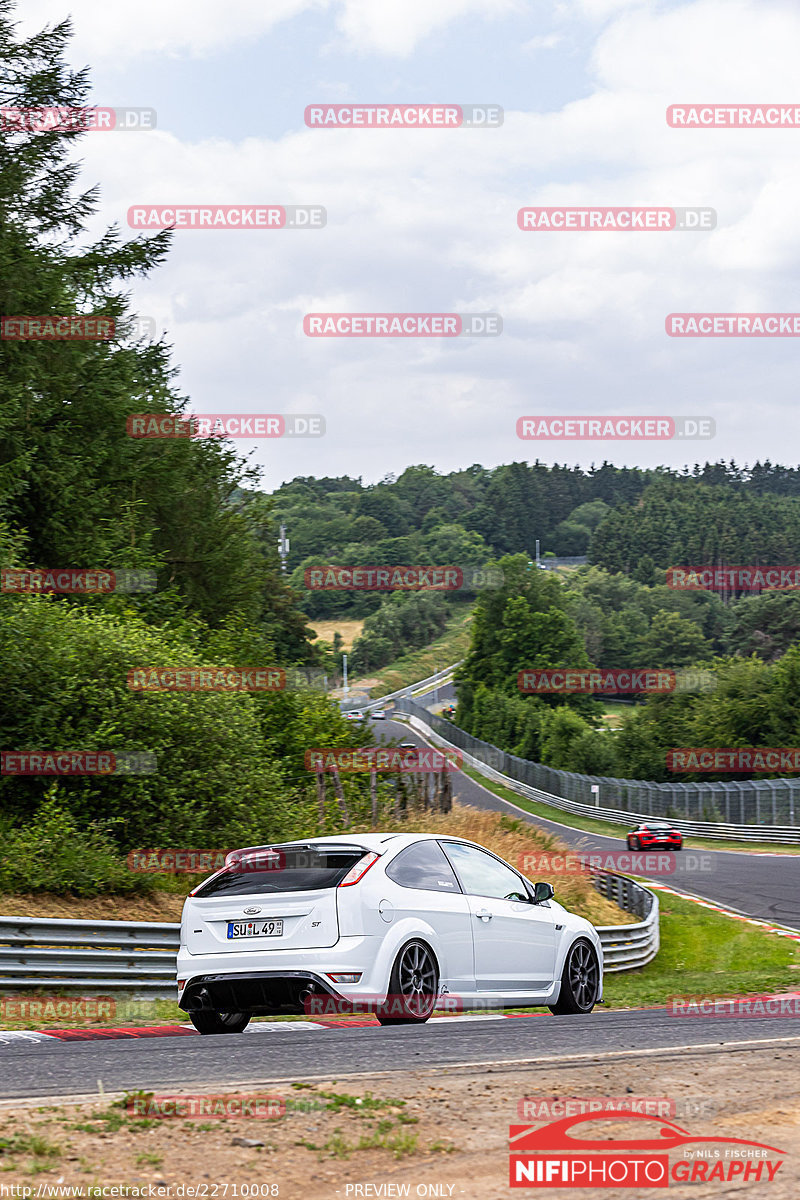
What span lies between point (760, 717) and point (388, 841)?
7100 cm

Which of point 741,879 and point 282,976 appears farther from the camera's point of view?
point 741,879

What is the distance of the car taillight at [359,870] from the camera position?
28.5 feet

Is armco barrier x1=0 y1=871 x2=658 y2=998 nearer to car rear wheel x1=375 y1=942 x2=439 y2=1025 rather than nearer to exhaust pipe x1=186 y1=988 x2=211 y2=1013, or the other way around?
exhaust pipe x1=186 y1=988 x2=211 y2=1013

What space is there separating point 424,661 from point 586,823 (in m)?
105

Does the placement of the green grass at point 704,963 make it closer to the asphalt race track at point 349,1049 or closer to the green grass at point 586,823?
the asphalt race track at point 349,1049

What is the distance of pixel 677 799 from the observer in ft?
193

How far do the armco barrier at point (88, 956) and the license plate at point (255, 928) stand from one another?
320cm

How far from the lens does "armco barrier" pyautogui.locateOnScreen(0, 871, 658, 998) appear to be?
11180mm

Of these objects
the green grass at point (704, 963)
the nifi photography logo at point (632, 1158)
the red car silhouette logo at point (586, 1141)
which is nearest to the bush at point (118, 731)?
the green grass at point (704, 963)

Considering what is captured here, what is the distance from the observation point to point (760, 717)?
251 ft

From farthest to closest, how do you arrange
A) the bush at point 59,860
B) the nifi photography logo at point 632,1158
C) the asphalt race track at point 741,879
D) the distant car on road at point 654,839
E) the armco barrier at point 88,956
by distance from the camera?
the distant car on road at point 654,839, the asphalt race track at point 741,879, the bush at point 59,860, the armco barrier at point 88,956, the nifi photography logo at point 632,1158

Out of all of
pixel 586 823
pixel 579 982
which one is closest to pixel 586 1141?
pixel 579 982

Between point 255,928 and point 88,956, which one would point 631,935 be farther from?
point 255,928

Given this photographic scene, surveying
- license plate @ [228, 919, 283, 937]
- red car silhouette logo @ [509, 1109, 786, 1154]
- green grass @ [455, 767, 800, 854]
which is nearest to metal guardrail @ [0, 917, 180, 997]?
license plate @ [228, 919, 283, 937]
